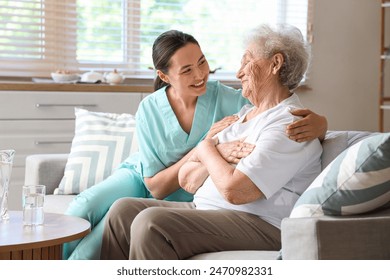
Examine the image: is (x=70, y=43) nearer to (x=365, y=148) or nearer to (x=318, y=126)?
(x=318, y=126)

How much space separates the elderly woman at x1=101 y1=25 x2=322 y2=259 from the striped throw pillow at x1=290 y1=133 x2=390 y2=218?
447 millimetres

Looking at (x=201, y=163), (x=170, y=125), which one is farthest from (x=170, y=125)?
(x=201, y=163)

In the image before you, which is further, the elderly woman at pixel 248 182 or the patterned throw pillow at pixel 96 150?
the patterned throw pillow at pixel 96 150

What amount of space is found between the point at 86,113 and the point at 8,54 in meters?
1.46

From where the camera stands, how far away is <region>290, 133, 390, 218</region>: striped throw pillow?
182 centimetres

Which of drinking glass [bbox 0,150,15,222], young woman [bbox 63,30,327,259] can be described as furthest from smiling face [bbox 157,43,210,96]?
drinking glass [bbox 0,150,15,222]

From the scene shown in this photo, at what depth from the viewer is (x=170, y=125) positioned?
310cm

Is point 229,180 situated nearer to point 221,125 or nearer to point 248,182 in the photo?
point 248,182

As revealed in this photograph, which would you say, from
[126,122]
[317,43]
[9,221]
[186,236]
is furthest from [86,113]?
[317,43]

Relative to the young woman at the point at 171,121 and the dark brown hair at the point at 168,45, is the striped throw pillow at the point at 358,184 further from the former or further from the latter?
the dark brown hair at the point at 168,45

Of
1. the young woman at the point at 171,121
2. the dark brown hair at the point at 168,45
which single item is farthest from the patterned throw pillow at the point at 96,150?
the dark brown hair at the point at 168,45

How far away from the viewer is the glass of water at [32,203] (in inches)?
98.2

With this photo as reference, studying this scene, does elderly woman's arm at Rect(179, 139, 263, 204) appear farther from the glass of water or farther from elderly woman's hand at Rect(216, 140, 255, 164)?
the glass of water

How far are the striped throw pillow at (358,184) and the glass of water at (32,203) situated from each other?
976 millimetres
